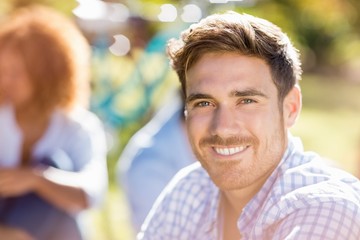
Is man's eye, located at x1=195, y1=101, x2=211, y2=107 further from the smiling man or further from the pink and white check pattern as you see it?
the pink and white check pattern

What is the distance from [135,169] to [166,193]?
143cm

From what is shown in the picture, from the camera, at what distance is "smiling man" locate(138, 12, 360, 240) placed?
212 cm

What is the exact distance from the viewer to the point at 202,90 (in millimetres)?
2209

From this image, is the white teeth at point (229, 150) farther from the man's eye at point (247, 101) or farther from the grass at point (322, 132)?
the grass at point (322, 132)

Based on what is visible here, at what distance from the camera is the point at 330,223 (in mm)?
2002

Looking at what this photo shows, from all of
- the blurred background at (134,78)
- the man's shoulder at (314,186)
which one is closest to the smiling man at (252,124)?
the man's shoulder at (314,186)

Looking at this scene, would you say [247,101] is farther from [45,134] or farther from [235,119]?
[45,134]

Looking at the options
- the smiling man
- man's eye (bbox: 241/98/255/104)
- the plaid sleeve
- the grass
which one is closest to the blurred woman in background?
the grass

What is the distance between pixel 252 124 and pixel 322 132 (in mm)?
8409

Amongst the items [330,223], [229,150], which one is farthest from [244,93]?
A: [330,223]

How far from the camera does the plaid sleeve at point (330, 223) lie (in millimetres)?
2004

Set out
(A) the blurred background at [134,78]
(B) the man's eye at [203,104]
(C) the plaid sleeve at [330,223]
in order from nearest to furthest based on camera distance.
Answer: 1. (C) the plaid sleeve at [330,223]
2. (B) the man's eye at [203,104]
3. (A) the blurred background at [134,78]

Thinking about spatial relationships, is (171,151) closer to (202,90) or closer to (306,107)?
(202,90)

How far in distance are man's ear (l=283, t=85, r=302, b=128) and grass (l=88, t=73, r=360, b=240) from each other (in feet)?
6.83
